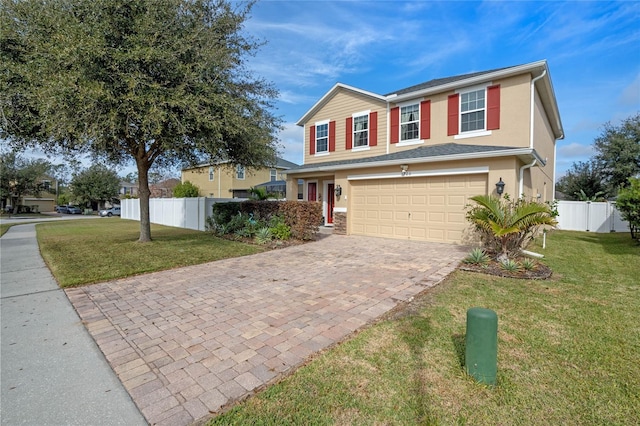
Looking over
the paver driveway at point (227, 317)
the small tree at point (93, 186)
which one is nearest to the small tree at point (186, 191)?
the paver driveway at point (227, 317)

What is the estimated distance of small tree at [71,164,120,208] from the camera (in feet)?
146

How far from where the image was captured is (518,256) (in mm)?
7430

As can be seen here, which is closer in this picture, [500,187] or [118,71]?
[118,71]

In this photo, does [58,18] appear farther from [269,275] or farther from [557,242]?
[557,242]

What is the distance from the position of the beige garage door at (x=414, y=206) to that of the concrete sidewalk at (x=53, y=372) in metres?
9.35

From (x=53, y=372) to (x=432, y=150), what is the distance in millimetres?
10696

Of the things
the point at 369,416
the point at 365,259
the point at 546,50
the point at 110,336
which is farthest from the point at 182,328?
the point at 546,50

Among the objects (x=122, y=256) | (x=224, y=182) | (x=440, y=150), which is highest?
(x=224, y=182)

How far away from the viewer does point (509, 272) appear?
6.23m

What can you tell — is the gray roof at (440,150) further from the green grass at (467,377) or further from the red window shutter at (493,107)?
the green grass at (467,377)

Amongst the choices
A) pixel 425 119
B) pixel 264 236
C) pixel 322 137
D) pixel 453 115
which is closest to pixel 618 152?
pixel 453 115

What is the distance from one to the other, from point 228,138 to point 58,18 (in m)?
4.70

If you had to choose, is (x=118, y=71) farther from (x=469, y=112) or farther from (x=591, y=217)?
(x=591, y=217)

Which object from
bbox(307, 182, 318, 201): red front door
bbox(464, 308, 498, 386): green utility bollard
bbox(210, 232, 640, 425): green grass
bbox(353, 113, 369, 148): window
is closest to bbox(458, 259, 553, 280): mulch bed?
bbox(210, 232, 640, 425): green grass
